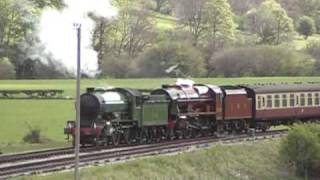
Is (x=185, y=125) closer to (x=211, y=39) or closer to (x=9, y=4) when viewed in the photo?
(x=9, y=4)

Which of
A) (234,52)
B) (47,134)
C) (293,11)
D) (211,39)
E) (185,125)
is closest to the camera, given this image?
(185,125)

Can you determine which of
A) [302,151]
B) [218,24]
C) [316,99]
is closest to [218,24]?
[218,24]

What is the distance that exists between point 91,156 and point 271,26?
98.8 meters

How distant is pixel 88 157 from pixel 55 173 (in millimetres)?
4398

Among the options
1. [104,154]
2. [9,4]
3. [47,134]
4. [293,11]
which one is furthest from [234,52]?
[293,11]

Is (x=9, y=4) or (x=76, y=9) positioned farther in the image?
(x=9, y=4)

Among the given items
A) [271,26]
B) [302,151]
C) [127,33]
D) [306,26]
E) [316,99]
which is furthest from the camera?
[306,26]

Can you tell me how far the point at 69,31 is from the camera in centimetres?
3831

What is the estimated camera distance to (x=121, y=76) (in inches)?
3228

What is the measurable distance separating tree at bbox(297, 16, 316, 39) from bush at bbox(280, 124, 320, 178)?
4413 inches

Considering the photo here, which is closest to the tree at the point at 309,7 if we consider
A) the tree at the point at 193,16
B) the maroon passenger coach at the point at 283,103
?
the tree at the point at 193,16

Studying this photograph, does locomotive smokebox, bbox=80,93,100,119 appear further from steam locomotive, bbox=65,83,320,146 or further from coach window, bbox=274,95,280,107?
coach window, bbox=274,95,280,107

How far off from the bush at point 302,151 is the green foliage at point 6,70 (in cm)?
3442

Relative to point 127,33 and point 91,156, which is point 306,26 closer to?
point 127,33
